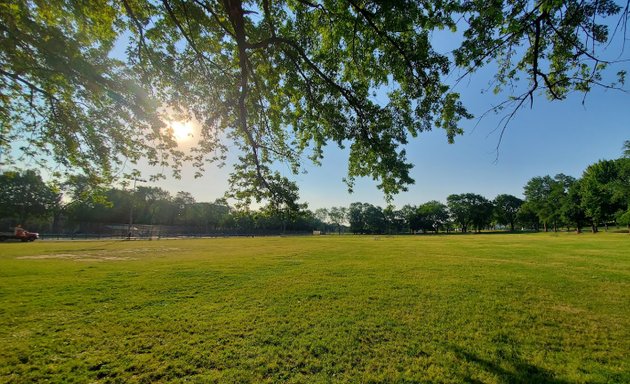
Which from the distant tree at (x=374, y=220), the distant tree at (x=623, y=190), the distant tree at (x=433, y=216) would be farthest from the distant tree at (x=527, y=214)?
the distant tree at (x=374, y=220)

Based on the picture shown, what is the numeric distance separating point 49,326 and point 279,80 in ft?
28.3

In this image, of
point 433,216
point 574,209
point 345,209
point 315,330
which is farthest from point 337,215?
point 315,330

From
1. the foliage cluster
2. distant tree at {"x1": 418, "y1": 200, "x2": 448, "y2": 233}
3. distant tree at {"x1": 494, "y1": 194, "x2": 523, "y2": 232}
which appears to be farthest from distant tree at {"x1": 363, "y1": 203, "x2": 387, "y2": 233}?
distant tree at {"x1": 494, "y1": 194, "x2": 523, "y2": 232}

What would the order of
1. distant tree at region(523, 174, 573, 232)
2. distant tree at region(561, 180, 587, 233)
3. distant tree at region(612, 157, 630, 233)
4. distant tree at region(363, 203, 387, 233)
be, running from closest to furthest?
distant tree at region(612, 157, 630, 233), distant tree at region(561, 180, 587, 233), distant tree at region(523, 174, 573, 232), distant tree at region(363, 203, 387, 233)

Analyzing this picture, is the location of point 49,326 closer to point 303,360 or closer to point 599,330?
point 303,360

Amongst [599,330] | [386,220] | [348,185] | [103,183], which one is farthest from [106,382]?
[386,220]

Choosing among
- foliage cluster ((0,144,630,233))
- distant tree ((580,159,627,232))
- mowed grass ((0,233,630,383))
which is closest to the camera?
mowed grass ((0,233,630,383))

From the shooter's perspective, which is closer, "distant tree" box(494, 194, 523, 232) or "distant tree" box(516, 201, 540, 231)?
"distant tree" box(516, 201, 540, 231)

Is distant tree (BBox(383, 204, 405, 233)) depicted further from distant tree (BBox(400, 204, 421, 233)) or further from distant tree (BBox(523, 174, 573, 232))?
distant tree (BBox(523, 174, 573, 232))

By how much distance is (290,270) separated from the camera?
13.3 m

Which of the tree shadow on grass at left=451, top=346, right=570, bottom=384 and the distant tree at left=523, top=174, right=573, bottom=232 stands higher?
the distant tree at left=523, top=174, right=573, bottom=232

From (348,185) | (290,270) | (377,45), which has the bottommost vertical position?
(290,270)

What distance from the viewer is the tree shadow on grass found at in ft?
13.0

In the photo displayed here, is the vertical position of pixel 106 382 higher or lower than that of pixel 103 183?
lower
